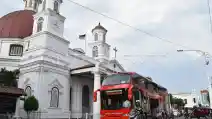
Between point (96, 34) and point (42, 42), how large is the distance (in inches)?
503

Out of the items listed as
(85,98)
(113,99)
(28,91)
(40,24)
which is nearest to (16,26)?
(40,24)

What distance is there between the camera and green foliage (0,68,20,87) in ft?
87.4

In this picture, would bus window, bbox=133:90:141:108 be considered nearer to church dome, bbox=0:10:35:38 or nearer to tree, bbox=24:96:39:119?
tree, bbox=24:96:39:119

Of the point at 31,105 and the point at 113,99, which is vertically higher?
the point at 113,99

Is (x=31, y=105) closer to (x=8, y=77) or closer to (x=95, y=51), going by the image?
(x=8, y=77)

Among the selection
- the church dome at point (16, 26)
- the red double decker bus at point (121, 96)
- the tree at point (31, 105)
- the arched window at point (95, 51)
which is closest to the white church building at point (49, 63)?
the church dome at point (16, 26)

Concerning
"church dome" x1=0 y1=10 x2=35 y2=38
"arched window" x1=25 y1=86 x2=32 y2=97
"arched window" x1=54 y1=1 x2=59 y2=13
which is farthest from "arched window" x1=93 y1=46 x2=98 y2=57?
"arched window" x1=25 y1=86 x2=32 y2=97

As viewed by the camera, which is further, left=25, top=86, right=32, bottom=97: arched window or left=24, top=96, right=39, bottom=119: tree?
left=25, top=86, right=32, bottom=97: arched window

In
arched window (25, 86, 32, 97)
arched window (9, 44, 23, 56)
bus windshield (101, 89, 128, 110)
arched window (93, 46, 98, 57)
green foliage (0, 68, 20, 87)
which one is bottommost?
bus windshield (101, 89, 128, 110)

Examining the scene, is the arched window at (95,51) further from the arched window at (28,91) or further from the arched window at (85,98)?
the arched window at (28,91)

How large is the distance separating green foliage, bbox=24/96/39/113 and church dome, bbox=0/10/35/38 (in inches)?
434

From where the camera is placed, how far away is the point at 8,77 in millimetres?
27016

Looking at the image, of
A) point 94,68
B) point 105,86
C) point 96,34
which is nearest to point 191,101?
point 96,34

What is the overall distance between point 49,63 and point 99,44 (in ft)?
41.7
